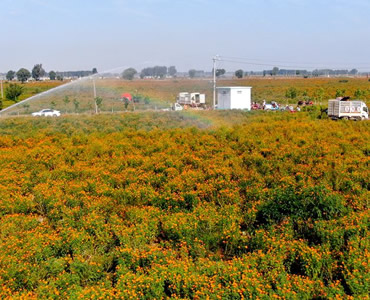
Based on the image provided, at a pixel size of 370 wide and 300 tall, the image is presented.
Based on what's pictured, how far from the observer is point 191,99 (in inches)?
1847

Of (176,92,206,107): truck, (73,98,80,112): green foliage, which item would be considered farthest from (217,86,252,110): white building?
(73,98,80,112): green foliage

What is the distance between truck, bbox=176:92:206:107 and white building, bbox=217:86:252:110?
20.2 ft

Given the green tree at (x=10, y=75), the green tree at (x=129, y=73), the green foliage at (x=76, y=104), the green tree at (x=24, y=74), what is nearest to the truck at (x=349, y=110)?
the green tree at (x=129, y=73)

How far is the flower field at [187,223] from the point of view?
6.77 metres

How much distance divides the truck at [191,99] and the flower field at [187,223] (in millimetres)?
30338

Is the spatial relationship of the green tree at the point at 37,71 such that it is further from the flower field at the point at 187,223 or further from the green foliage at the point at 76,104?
the flower field at the point at 187,223

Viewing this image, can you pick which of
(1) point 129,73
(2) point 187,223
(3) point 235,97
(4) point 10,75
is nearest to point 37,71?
(4) point 10,75

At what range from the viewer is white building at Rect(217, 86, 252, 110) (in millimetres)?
39838

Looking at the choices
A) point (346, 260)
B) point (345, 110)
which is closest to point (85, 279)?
point (346, 260)

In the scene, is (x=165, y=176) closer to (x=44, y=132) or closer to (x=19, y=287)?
(x=19, y=287)

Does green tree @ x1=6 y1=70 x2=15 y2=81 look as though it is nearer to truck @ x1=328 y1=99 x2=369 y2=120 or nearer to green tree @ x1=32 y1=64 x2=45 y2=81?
green tree @ x1=32 y1=64 x2=45 y2=81

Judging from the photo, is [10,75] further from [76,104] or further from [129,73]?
[129,73]

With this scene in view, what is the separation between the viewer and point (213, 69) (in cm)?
4447

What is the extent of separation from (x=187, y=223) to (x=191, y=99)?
38943 mm
